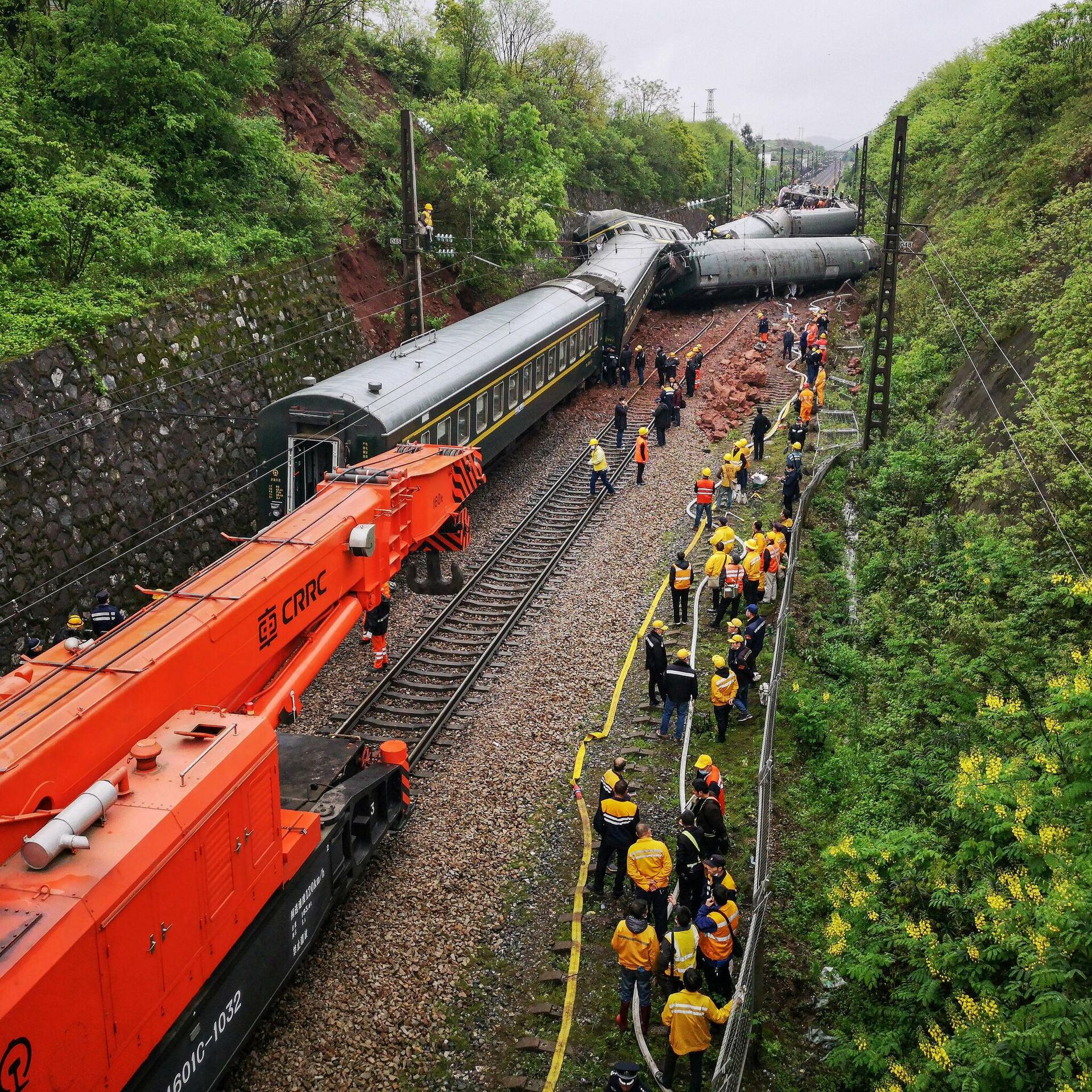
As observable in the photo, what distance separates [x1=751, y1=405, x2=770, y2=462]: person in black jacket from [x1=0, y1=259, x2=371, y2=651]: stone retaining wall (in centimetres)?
1005

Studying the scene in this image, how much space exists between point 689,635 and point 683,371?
15.8 metres

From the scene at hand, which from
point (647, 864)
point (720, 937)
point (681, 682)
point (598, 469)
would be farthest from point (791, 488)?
point (720, 937)

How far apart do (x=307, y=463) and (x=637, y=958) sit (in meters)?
9.27

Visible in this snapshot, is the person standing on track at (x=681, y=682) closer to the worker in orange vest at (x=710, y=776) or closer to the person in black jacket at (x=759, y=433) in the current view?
the worker in orange vest at (x=710, y=776)

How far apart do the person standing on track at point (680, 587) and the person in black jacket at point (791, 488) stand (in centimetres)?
397

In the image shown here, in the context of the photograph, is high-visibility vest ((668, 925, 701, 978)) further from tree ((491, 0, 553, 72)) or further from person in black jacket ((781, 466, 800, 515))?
tree ((491, 0, 553, 72))

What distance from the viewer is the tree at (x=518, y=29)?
151ft

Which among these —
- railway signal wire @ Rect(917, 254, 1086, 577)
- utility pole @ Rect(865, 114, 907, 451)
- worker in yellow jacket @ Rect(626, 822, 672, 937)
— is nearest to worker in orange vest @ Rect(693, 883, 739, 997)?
worker in yellow jacket @ Rect(626, 822, 672, 937)

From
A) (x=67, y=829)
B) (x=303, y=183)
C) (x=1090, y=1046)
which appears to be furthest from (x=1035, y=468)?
(x=303, y=183)

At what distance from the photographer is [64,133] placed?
685 inches

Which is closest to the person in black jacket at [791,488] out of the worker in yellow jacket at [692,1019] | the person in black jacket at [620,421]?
the person in black jacket at [620,421]

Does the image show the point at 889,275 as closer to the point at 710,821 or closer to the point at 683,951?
the point at 710,821

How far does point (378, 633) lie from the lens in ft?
40.2

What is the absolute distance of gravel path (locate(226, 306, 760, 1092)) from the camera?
24.7 feet
